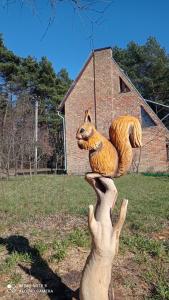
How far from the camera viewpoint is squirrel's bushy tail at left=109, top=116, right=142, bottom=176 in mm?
2885

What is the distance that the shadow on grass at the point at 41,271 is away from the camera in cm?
331

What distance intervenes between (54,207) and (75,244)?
2775 mm

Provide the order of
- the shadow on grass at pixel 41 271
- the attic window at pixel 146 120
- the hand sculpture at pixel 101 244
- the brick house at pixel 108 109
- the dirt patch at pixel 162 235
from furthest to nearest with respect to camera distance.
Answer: the attic window at pixel 146 120 → the brick house at pixel 108 109 → the dirt patch at pixel 162 235 → the shadow on grass at pixel 41 271 → the hand sculpture at pixel 101 244

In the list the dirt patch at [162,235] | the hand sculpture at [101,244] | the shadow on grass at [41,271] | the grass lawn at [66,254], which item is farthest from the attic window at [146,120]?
the hand sculpture at [101,244]

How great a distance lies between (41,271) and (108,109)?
17.6 m

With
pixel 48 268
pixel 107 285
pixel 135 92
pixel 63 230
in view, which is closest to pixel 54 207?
pixel 63 230

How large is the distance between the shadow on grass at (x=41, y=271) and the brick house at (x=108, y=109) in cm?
1488

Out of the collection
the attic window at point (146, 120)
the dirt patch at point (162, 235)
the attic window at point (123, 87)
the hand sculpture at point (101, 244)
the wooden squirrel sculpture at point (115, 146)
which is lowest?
the dirt patch at point (162, 235)

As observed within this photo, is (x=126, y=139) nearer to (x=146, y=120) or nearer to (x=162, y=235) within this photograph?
(x=162, y=235)

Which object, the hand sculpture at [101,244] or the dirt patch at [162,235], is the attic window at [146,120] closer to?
the dirt patch at [162,235]

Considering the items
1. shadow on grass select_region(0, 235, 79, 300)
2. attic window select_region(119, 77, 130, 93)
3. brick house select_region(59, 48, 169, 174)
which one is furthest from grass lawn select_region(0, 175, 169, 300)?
attic window select_region(119, 77, 130, 93)

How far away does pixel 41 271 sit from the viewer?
3.76 metres

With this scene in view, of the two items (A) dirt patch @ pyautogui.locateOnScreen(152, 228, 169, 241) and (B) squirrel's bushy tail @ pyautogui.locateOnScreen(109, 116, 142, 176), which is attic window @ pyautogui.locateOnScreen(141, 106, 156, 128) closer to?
(A) dirt patch @ pyautogui.locateOnScreen(152, 228, 169, 241)

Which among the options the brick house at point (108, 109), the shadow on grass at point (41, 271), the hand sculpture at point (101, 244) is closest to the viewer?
the hand sculpture at point (101, 244)
